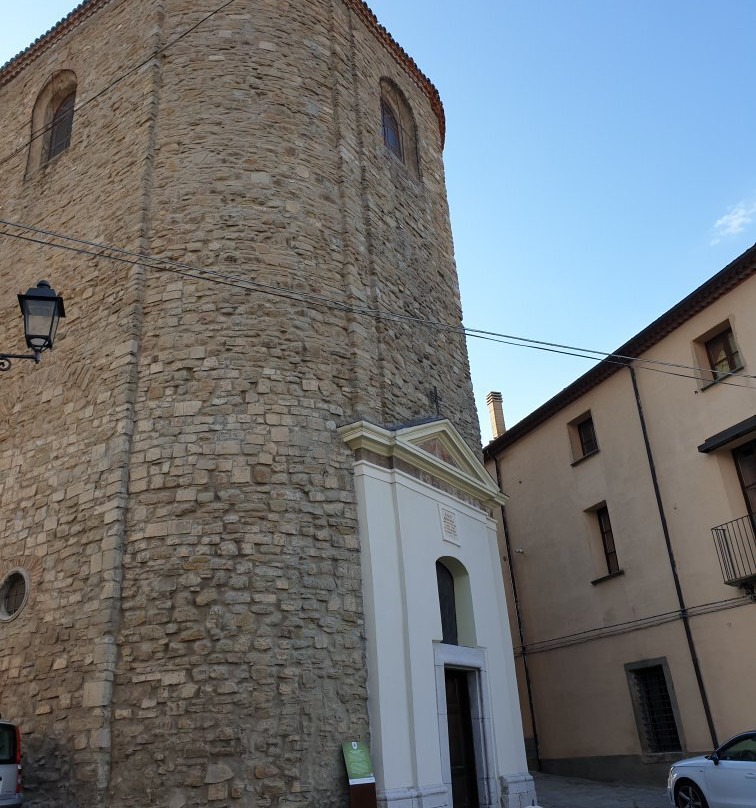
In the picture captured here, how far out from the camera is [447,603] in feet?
35.0

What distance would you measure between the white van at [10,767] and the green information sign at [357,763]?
3.07m

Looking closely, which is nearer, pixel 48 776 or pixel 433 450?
pixel 48 776

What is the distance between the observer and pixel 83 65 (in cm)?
1321

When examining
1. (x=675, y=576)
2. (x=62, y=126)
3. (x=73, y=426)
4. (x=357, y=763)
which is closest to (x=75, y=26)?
(x=62, y=126)

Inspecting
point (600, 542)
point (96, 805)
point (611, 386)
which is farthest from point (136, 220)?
point (600, 542)

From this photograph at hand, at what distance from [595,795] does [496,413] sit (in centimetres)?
1141

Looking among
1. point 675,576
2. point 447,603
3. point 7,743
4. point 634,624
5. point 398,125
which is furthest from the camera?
point 398,125

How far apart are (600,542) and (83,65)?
13009 mm

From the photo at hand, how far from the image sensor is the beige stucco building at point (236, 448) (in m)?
7.80

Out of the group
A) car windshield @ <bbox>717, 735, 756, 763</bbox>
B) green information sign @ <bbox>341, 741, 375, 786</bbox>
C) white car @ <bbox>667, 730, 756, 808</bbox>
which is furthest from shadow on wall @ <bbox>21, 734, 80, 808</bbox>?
car windshield @ <bbox>717, 735, 756, 763</bbox>

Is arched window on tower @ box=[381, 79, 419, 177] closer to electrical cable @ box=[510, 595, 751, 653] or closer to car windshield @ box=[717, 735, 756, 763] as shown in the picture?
electrical cable @ box=[510, 595, 751, 653]

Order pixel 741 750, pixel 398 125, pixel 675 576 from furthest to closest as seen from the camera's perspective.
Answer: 1. pixel 398 125
2. pixel 675 576
3. pixel 741 750

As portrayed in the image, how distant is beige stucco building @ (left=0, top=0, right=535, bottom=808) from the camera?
7805mm

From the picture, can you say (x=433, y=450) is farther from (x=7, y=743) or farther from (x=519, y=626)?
(x=519, y=626)
